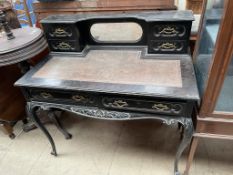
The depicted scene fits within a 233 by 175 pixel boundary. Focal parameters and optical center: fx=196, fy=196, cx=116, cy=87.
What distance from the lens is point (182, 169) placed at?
128 cm

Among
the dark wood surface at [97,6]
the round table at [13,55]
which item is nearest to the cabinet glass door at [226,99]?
the dark wood surface at [97,6]

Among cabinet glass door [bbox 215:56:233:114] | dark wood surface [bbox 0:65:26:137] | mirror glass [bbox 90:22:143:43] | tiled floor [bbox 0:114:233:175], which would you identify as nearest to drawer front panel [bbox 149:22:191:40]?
mirror glass [bbox 90:22:143:43]

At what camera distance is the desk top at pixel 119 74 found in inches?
33.6

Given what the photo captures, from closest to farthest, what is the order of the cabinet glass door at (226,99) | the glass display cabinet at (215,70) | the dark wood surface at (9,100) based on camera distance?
the glass display cabinet at (215,70), the cabinet glass door at (226,99), the dark wood surface at (9,100)

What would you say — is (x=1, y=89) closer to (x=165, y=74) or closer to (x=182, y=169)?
(x=165, y=74)

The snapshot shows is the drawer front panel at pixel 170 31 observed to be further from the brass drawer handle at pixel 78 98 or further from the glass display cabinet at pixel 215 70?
the brass drawer handle at pixel 78 98

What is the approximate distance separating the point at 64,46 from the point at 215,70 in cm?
84

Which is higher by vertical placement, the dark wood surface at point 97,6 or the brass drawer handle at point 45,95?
the dark wood surface at point 97,6

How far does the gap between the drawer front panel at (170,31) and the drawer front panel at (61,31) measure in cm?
43

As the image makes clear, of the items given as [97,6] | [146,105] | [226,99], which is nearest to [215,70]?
[226,99]

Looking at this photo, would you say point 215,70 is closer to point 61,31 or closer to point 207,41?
point 207,41

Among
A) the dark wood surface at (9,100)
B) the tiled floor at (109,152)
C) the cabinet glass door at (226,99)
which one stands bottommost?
the tiled floor at (109,152)

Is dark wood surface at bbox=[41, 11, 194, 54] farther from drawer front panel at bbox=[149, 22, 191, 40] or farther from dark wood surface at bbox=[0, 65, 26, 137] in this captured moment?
dark wood surface at bbox=[0, 65, 26, 137]

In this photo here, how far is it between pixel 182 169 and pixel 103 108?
0.72m
